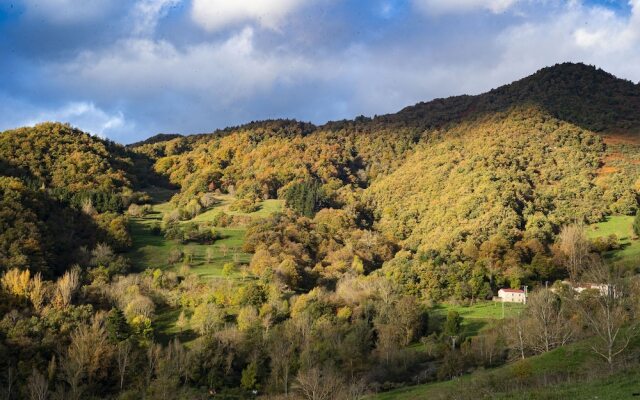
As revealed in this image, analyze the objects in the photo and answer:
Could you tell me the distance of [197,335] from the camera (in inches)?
2438

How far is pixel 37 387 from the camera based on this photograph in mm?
46812

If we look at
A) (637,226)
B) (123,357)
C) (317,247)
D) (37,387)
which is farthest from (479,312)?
(37,387)

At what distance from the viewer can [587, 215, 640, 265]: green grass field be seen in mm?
71500

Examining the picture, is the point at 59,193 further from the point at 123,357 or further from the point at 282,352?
the point at 282,352

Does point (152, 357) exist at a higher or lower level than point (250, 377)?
higher

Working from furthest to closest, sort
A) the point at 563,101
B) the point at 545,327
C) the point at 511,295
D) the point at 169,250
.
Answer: the point at 563,101
the point at 169,250
the point at 511,295
the point at 545,327

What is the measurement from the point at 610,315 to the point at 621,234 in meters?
56.9

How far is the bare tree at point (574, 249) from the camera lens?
73438mm

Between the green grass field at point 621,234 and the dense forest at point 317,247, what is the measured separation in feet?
5.27

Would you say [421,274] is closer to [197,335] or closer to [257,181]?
[197,335]

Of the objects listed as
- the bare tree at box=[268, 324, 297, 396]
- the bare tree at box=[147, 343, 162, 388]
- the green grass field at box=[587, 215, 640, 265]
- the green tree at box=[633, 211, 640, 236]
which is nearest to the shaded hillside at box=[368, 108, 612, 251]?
the green grass field at box=[587, 215, 640, 265]

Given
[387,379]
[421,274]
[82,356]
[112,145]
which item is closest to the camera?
[387,379]

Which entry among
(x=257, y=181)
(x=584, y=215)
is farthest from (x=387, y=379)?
(x=257, y=181)

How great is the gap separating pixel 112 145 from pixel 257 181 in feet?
160
